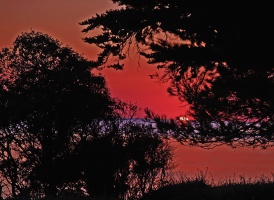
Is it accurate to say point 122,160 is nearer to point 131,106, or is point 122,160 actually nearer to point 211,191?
point 131,106

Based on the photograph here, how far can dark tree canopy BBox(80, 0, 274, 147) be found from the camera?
12203 millimetres

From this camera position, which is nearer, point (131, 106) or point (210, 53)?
point (210, 53)

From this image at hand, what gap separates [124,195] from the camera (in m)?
38.9

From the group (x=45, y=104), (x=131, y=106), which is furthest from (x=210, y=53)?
(x=131, y=106)

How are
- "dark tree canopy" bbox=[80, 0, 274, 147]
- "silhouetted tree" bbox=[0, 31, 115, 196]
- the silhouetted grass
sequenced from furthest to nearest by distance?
"silhouetted tree" bbox=[0, 31, 115, 196], the silhouetted grass, "dark tree canopy" bbox=[80, 0, 274, 147]

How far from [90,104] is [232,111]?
2157 cm

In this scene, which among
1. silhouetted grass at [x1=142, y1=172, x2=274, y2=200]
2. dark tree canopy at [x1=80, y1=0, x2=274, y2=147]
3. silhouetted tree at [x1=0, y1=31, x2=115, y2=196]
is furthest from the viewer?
silhouetted tree at [x1=0, y1=31, x2=115, y2=196]

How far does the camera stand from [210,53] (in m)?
13.3

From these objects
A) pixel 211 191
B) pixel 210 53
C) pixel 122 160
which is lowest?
pixel 211 191

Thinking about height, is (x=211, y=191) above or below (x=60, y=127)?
below

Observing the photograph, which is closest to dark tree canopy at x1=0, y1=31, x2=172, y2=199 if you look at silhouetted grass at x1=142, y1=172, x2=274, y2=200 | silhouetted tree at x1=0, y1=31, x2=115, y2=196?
silhouetted tree at x1=0, y1=31, x2=115, y2=196

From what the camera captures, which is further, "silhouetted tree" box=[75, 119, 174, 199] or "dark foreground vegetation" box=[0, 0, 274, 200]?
"silhouetted tree" box=[75, 119, 174, 199]

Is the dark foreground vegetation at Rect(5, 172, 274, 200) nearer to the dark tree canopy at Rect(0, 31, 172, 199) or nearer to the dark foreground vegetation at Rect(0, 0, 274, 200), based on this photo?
the dark foreground vegetation at Rect(0, 0, 274, 200)

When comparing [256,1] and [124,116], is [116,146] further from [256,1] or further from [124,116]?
[256,1]
